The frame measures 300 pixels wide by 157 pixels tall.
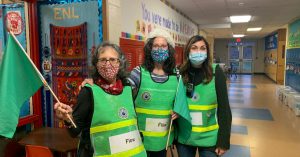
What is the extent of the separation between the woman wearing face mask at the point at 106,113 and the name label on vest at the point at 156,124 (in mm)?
222

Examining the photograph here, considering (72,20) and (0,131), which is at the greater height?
(72,20)

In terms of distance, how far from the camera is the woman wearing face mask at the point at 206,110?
1840mm

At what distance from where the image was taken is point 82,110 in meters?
1.41

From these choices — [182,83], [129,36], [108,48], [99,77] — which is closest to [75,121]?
[99,77]

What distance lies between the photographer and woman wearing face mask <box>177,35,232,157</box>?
1840 millimetres

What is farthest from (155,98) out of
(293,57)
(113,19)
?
(293,57)

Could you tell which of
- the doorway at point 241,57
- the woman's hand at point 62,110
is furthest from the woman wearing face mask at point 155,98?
the doorway at point 241,57

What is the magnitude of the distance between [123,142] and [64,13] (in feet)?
6.05

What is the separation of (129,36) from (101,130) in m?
2.12

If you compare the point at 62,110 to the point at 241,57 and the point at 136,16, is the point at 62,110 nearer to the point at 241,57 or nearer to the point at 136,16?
the point at 136,16

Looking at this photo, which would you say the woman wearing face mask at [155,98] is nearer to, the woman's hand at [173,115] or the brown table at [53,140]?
the woman's hand at [173,115]

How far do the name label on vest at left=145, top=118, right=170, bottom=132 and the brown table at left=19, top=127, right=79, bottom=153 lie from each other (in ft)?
2.64

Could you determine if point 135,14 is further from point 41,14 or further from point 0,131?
point 0,131

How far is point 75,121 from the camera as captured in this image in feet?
4.60
